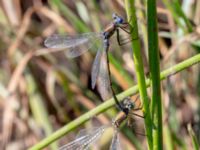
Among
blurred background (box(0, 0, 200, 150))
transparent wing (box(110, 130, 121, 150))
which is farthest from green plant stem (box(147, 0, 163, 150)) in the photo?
blurred background (box(0, 0, 200, 150))

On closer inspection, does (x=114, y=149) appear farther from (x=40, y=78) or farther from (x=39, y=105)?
(x=40, y=78)

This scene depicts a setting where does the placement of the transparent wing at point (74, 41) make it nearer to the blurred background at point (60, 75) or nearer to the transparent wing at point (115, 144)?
the transparent wing at point (115, 144)

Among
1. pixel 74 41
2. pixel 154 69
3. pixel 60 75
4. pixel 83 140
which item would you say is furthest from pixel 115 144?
pixel 60 75

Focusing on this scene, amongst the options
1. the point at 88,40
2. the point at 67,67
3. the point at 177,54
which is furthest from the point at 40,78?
the point at 88,40

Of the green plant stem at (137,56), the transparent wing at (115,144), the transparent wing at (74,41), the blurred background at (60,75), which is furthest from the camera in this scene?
the blurred background at (60,75)

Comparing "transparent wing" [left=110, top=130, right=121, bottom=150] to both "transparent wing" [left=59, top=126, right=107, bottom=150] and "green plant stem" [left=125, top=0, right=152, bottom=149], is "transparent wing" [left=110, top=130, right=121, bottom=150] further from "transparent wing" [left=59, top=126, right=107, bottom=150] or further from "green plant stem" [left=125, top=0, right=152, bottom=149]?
"green plant stem" [left=125, top=0, right=152, bottom=149]

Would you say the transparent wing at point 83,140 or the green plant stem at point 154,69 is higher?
the green plant stem at point 154,69

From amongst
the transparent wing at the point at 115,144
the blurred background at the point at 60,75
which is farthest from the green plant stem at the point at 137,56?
the blurred background at the point at 60,75
